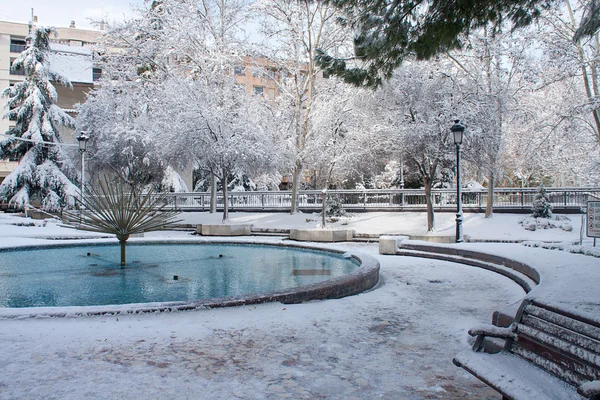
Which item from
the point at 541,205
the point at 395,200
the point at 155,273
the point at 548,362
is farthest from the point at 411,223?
the point at 548,362

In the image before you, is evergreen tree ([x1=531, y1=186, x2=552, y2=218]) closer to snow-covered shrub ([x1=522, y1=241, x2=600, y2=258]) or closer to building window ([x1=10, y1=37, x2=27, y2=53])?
snow-covered shrub ([x1=522, y1=241, x2=600, y2=258])

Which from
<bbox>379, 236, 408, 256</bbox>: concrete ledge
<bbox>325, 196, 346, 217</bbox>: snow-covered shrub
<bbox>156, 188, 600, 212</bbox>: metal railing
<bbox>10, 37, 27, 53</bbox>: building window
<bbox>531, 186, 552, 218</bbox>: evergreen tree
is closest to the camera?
<bbox>379, 236, 408, 256</bbox>: concrete ledge

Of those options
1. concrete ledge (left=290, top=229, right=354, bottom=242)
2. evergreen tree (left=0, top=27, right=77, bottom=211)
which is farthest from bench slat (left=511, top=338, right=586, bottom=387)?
evergreen tree (left=0, top=27, right=77, bottom=211)

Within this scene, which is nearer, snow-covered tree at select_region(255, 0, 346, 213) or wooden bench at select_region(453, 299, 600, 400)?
wooden bench at select_region(453, 299, 600, 400)

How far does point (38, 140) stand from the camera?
28094mm

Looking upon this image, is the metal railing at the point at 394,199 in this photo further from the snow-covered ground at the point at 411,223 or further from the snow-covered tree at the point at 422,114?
the snow-covered tree at the point at 422,114

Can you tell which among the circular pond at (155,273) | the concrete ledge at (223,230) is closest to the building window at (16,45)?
the concrete ledge at (223,230)

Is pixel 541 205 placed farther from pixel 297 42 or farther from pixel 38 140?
pixel 38 140

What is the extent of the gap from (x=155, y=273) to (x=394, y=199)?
18571 millimetres

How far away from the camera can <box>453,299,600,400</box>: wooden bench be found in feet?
9.05

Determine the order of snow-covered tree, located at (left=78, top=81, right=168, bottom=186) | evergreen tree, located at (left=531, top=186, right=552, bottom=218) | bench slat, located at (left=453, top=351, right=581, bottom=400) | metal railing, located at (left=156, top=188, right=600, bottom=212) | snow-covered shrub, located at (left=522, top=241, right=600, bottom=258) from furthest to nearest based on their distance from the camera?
snow-covered tree, located at (left=78, top=81, right=168, bottom=186) → metal railing, located at (left=156, top=188, right=600, bottom=212) → evergreen tree, located at (left=531, top=186, right=552, bottom=218) → snow-covered shrub, located at (left=522, top=241, right=600, bottom=258) → bench slat, located at (left=453, top=351, right=581, bottom=400)

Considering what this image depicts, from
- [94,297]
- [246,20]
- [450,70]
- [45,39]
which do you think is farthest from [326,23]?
[94,297]

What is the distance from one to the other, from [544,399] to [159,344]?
3493mm

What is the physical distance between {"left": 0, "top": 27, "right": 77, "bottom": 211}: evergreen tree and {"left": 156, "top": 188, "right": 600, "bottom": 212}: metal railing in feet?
23.3
